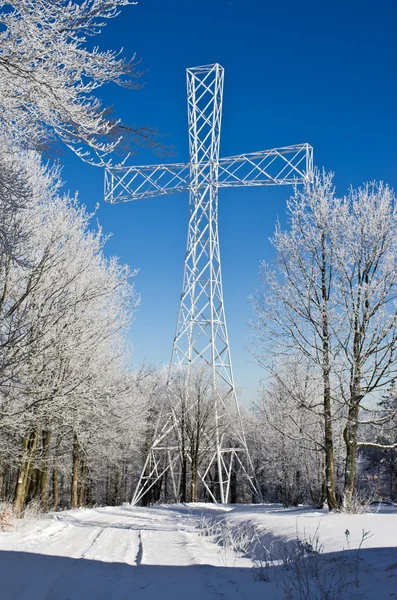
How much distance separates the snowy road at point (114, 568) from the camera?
4.54 m

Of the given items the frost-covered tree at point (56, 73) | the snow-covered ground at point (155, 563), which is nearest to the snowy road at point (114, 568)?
the snow-covered ground at point (155, 563)

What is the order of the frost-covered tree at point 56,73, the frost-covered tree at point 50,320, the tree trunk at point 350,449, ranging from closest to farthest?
the frost-covered tree at point 56,73, the frost-covered tree at point 50,320, the tree trunk at point 350,449

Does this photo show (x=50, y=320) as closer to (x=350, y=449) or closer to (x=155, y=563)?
(x=155, y=563)

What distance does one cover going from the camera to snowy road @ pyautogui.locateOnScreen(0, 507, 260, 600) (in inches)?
179

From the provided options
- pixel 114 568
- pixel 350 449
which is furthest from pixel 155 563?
pixel 350 449

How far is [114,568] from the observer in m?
5.76

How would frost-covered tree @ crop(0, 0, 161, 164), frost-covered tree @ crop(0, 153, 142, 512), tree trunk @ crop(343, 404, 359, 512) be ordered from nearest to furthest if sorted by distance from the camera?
1. frost-covered tree @ crop(0, 0, 161, 164)
2. frost-covered tree @ crop(0, 153, 142, 512)
3. tree trunk @ crop(343, 404, 359, 512)

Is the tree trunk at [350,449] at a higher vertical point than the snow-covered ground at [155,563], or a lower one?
higher

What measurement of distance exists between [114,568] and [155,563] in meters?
0.59

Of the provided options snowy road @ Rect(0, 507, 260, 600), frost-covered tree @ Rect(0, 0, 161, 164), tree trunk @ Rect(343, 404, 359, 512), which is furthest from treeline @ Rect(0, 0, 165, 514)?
tree trunk @ Rect(343, 404, 359, 512)

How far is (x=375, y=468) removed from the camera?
41.5 metres

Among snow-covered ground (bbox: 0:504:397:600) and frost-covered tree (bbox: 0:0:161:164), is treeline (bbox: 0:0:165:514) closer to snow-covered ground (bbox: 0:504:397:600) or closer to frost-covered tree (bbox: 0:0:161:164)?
frost-covered tree (bbox: 0:0:161:164)

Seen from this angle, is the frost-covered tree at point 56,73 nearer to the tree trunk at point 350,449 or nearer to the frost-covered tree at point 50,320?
the frost-covered tree at point 50,320

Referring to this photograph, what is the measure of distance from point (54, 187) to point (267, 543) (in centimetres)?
715
